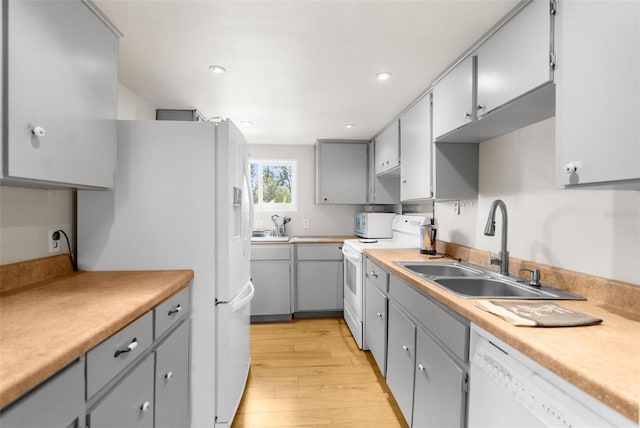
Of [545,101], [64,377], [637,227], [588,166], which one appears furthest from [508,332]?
[64,377]

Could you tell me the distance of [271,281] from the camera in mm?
3373

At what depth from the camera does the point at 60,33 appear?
1.10 m

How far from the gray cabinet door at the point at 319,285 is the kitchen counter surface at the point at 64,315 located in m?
2.03

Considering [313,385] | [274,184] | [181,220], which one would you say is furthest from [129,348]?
[274,184]

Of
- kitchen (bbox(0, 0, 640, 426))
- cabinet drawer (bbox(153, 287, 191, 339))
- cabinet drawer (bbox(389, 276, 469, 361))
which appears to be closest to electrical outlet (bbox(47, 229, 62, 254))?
kitchen (bbox(0, 0, 640, 426))

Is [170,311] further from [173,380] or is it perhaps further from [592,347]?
[592,347]

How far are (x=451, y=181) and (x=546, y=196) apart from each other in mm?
637

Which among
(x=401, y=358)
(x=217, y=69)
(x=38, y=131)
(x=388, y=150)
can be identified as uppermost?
(x=217, y=69)

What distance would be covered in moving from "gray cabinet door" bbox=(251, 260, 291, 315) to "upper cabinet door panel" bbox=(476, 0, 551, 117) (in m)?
2.52

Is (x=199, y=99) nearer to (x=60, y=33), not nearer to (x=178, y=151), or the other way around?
(x=178, y=151)

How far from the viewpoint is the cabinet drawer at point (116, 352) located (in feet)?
2.73

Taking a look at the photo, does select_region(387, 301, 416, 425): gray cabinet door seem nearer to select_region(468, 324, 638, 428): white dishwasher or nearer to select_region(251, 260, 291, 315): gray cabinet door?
select_region(468, 324, 638, 428): white dishwasher

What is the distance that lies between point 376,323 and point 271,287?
1.45 m

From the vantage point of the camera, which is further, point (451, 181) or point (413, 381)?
point (451, 181)
